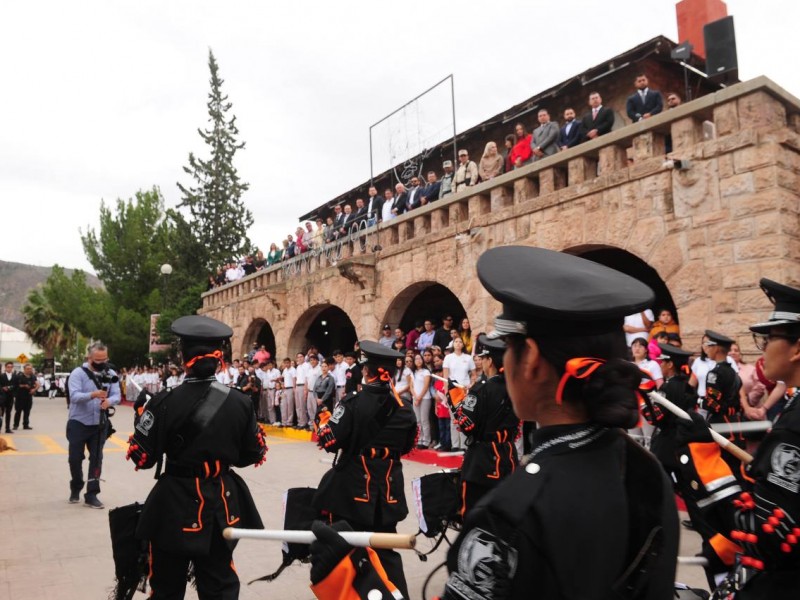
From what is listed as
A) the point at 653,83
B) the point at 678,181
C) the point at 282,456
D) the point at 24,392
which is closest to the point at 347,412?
the point at 678,181

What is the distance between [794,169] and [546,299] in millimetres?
8169

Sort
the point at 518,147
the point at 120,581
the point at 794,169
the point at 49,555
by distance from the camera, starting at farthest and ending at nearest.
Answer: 1. the point at 518,147
2. the point at 794,169
3. the point at 49,555
4. the point at 120,581

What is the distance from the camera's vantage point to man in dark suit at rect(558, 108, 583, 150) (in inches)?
412

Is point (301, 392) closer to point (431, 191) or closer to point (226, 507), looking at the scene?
point (431, 191)

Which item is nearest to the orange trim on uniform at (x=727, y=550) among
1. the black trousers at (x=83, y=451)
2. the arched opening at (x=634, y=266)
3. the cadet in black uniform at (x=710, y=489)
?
the cadet in black uniform at (x=710, y=489)

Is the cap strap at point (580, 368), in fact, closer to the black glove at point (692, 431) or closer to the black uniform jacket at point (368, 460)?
the black glove at point (692, 431)

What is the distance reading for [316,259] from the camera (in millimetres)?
17609

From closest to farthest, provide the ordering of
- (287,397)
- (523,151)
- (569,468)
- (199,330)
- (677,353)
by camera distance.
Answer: (569,468) < (199,330) < (677,353) < (523,151) < (287,397)

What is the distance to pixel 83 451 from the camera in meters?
7.79

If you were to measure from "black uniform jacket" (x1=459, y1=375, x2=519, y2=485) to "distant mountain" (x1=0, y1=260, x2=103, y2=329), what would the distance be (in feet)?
610

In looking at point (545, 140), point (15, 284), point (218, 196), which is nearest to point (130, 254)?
point (218, 196)

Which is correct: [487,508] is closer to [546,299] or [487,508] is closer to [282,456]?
[546,299]

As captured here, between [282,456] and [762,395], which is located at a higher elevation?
[762,395]

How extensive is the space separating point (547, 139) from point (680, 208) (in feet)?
10.6
